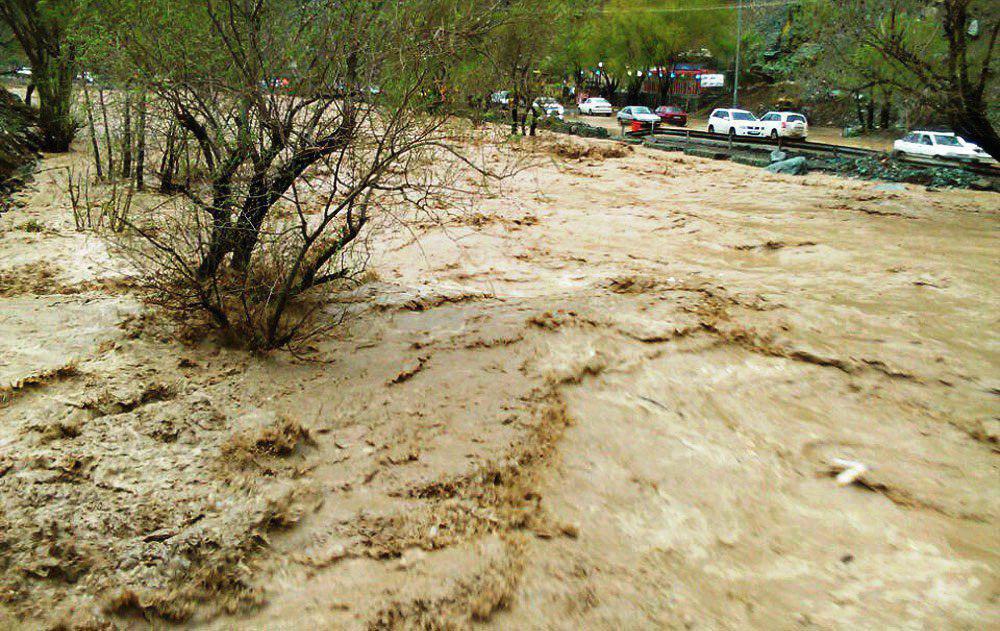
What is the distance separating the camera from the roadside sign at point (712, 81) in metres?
54.4

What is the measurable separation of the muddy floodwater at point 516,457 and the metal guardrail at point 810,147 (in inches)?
526

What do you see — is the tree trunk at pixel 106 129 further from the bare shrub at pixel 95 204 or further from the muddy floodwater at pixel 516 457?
the muddy floodwater at pixel 516 457

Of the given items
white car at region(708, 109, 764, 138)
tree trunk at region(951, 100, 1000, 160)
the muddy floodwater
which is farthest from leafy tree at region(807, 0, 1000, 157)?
white car at region(708, 109, 764, 138)

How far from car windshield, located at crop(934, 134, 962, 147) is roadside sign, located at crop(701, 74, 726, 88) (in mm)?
34197

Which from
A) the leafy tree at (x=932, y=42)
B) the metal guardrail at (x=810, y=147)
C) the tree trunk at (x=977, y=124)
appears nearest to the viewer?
the leafy tree at (x=932, y=42)

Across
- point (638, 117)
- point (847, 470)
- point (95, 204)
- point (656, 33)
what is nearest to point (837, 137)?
point (638, 117)

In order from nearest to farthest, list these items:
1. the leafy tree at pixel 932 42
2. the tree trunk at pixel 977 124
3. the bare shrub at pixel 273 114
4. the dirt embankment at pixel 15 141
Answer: the bare shrub at pixel 273 114 → the dirt embankment at pixel 15 141 → the leafy tree at pixel 932 42 → the tree trunk at pixel 977 124

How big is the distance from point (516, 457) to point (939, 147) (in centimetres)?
2297

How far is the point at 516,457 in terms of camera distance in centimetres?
454

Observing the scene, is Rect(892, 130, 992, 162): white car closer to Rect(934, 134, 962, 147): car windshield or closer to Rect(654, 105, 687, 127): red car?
Rect(934, 134, 962, 147): car windshield

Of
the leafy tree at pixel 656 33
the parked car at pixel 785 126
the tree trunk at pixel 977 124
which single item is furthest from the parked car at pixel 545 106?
the leafy tree at pixel 656 33

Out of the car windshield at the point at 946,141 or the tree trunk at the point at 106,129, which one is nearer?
the tree trunk at the point at 106,129

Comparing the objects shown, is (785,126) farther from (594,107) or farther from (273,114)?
(273,114)

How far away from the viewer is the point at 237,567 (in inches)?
134
